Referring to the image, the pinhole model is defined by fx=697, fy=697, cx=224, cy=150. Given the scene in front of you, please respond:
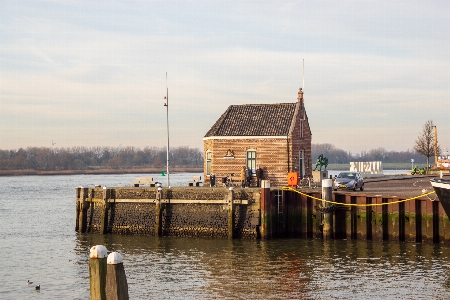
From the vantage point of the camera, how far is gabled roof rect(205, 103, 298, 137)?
47.4m

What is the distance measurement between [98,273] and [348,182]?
1362 inches

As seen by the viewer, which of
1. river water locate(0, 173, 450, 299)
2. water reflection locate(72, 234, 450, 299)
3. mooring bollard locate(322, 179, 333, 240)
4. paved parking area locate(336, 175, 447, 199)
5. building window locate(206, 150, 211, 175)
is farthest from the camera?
building window locate(206, 150, 211, 175)

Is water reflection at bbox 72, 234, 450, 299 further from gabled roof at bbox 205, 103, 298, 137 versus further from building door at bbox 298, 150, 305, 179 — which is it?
building door at bbox 298, 150, 305, 179

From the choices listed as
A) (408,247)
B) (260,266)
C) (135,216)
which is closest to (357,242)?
(408,247)

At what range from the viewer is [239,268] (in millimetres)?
28594

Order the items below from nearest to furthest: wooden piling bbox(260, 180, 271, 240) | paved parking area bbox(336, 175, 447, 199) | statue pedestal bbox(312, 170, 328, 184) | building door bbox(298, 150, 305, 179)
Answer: wooden piling bbox(260, 180, 271, 240) < paved parking area bbox(336, 175, 447, 199) < building door bbox(298, 150, 305, 179) < statue pedestal bbox(312, 170, 328, 184)

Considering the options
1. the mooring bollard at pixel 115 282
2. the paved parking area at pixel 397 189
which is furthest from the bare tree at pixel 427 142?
the mooring bollard at pixel 115 282

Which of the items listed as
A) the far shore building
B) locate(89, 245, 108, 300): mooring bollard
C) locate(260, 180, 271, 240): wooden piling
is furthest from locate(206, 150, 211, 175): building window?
locate(89, 245, 108, 300): mooring bollard

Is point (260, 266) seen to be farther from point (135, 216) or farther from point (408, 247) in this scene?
point (135, 216)

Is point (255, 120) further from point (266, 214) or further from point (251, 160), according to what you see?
point (266, 214)

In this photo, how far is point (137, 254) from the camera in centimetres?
3306

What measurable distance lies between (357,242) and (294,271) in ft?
23.3

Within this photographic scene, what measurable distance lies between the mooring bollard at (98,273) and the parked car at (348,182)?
34064mm

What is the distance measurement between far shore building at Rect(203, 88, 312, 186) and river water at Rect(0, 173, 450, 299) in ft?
37.1
